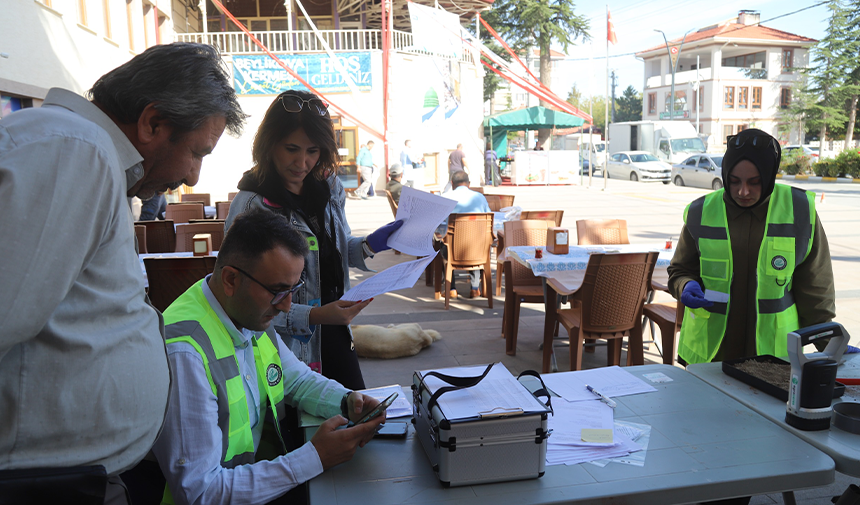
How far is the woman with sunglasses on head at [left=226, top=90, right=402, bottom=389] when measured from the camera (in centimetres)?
236

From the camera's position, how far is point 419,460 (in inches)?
66.5

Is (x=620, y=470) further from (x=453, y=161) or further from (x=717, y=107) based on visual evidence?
(x=717, y=107)

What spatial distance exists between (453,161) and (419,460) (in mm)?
15541

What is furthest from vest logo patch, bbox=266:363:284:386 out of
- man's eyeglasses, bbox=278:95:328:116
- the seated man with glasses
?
man's eyeglasses, bbox=278:95:328:116

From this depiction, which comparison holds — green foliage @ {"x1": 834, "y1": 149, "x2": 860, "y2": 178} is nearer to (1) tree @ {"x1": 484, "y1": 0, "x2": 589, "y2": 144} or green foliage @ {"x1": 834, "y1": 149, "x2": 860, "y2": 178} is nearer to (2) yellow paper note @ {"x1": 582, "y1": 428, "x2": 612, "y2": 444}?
(1) tree @ {"x1": 484, "y1": 0, "x2": 589, "y2": 144}

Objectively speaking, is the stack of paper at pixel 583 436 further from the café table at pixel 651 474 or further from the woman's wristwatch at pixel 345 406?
the woman's wristwatch at pixel 345 406

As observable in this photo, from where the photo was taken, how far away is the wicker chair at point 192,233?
586cm

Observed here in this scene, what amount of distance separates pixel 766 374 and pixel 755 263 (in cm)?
67

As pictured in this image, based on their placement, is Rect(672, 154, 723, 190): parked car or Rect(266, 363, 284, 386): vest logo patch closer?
Rect(266, 363, 284, 386): vest logo patch

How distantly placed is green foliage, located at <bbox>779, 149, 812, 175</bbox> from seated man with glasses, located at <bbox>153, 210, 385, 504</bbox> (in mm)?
30185

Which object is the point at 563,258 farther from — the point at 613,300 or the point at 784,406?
the point at 784,406

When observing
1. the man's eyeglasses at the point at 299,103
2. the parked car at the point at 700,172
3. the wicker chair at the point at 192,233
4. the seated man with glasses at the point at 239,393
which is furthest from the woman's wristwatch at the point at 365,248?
the parked car at the point at 700,172

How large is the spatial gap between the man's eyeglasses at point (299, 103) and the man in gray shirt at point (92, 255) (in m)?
1.03

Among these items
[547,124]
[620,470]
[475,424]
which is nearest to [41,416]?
[475,424]
